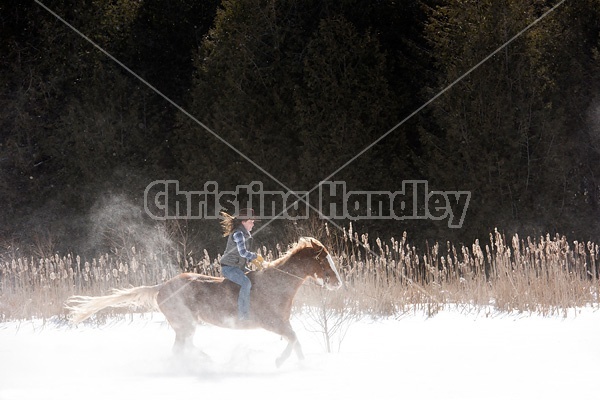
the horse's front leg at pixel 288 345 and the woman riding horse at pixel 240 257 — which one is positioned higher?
the woman riding horse at pixel 240 257

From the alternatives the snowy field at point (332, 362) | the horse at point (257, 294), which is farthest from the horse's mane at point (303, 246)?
the snowy field at point (332, 362)

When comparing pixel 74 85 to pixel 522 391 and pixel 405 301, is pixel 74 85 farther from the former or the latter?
pixel 522 391

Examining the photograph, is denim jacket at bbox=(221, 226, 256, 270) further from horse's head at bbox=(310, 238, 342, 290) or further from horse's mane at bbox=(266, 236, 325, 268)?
horse's head at bbox=(310, 238, 342, 290)

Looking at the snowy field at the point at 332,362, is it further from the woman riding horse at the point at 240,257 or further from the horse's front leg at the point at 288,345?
the woman riding horse at the point at 240,257

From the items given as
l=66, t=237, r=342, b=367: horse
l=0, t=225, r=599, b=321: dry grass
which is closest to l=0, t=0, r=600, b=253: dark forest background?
l=0, t=225, r=599, b=321: dry grass

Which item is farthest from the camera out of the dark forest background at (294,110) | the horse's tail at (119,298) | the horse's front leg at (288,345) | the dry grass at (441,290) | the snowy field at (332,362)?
the dark forest background at (294,110)

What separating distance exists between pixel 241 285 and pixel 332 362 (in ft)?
4.10

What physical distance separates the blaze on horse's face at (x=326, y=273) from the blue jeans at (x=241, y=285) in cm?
76

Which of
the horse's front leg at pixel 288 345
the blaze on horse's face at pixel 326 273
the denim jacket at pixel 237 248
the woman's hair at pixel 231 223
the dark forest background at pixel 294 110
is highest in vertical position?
the dark forest background at pixel 294 110

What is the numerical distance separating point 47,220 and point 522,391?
13050 mm

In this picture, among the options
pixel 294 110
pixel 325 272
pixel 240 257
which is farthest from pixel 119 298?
pixel 294 110

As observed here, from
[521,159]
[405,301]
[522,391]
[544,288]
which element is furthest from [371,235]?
[522,391]

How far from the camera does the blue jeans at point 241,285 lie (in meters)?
7.81

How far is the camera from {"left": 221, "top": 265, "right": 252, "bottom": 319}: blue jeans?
781cm
